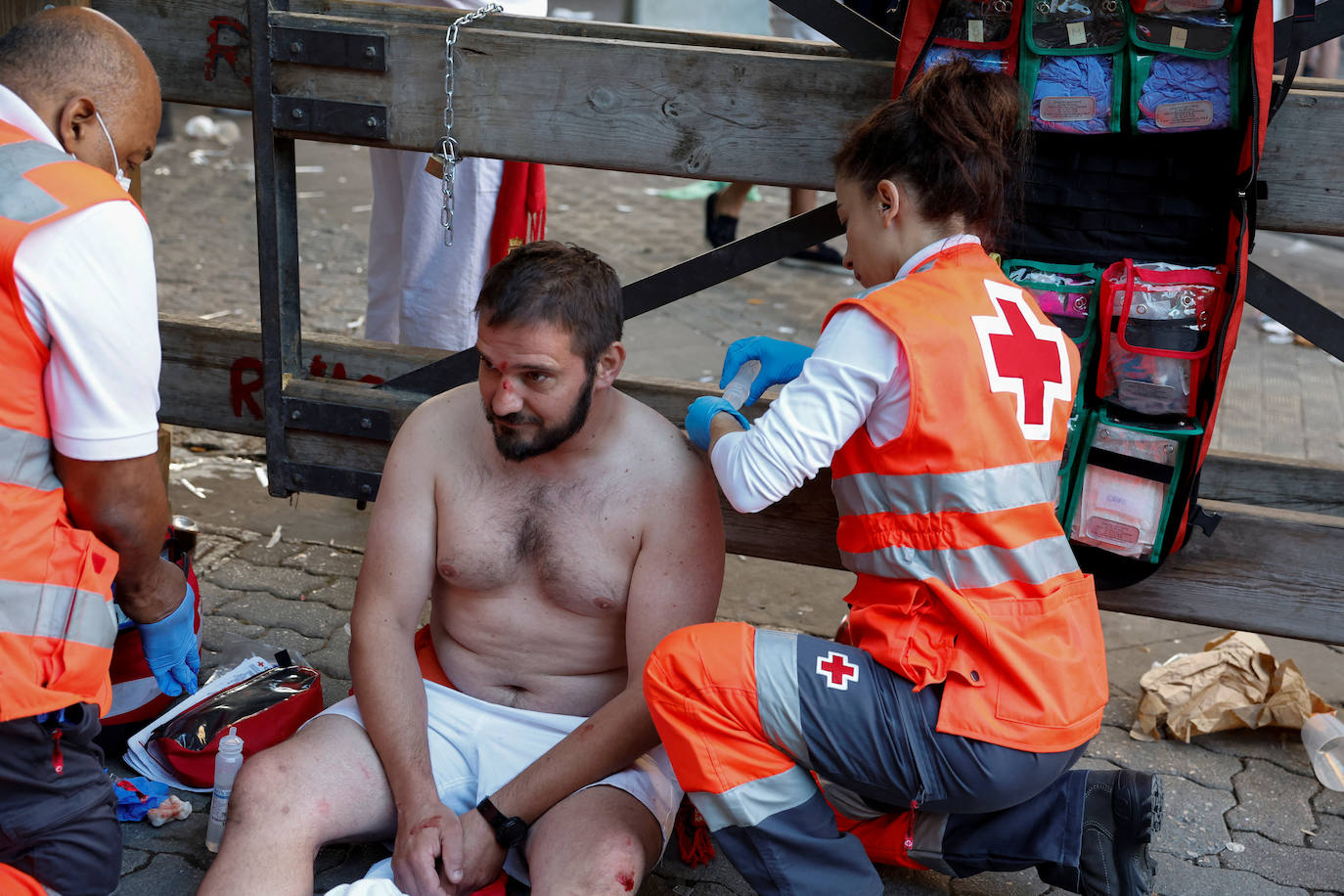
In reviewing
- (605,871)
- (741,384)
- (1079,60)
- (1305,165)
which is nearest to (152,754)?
(605,871)

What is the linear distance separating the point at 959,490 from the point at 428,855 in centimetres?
112

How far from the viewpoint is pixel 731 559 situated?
14.0 ft

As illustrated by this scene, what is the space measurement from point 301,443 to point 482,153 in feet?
2.95

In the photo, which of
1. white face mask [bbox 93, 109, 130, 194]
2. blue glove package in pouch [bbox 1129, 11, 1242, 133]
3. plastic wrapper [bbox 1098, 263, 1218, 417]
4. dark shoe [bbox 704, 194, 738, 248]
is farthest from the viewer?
dark shoe [bbox 704, 194, 738, 248]

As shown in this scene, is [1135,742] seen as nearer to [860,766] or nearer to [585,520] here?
Answer: [860,766]

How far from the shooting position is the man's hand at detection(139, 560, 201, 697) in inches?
103

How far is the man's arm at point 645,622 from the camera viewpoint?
237 cm

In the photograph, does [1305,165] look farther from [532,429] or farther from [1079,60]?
[532,429]

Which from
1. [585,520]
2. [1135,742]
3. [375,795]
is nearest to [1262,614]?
[1135,742]

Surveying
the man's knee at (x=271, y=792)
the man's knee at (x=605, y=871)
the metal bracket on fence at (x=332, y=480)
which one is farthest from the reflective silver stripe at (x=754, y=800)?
the metal bracket on fence at (x=332, y=480)

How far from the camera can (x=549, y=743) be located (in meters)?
2.51

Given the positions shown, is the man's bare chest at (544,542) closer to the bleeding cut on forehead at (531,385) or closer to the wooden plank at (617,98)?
the bleeding cut on forehead at (531,385)

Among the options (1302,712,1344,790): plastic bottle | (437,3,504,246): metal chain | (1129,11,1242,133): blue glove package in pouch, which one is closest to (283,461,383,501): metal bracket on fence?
(437,3,504,246): metal chain

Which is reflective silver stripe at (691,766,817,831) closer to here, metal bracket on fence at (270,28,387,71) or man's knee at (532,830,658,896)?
man's knee at (532,830,658,896)
